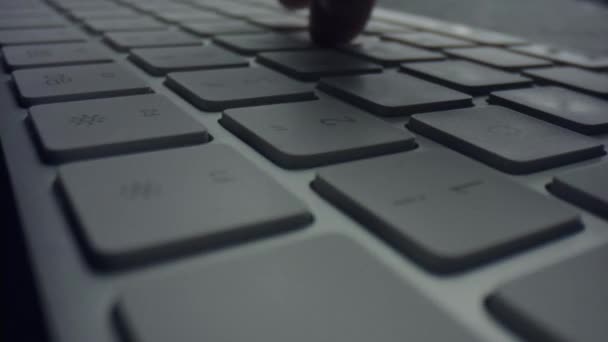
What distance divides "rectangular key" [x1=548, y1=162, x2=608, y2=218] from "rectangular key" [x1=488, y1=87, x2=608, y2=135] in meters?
0.11

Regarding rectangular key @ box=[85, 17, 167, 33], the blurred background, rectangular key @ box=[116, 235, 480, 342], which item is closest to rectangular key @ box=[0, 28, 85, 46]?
rectangular key @ box=[85, 17, 167, 33]

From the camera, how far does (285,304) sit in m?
0.17

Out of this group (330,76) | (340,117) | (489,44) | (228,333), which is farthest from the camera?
(489,44)

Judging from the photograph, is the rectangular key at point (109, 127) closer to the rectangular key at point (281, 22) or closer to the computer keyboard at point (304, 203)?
the computer keyboard at point (304, 203)

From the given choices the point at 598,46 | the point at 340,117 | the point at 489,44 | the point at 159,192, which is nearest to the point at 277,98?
the point at 340,117

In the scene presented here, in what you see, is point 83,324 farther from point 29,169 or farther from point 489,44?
point 489,44

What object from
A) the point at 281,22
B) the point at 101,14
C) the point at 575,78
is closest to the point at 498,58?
the point at 575,78

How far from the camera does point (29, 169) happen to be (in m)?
0.25

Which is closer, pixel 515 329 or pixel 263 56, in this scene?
pixel 515 329

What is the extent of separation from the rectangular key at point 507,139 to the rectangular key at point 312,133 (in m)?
0.03

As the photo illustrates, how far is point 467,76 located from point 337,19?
18 centimetres

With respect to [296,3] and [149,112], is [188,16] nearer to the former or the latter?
[296,3]

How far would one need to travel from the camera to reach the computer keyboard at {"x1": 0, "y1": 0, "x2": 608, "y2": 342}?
0.16 m

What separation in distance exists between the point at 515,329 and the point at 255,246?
0.31 ft
